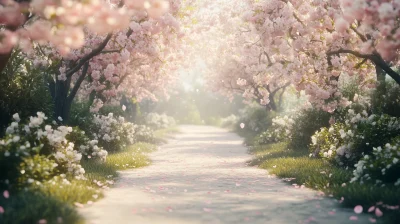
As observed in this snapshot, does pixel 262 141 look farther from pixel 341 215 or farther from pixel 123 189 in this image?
pixel 341 215

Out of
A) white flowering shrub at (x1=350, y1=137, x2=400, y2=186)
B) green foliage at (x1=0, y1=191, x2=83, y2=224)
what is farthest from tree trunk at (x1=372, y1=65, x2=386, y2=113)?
green foliage at (x1=0, y1=191, x2=83, y2=224)

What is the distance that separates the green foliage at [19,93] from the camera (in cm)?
1148

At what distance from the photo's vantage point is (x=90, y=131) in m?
16.6

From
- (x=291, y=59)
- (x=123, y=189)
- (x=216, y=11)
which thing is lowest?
(x=123, y=189)

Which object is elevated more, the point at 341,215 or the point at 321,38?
the point at 321,38

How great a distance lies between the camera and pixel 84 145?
44.7 feet

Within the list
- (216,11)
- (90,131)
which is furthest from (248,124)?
(90,131)

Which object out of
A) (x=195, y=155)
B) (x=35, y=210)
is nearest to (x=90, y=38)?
(x=195, y=155)

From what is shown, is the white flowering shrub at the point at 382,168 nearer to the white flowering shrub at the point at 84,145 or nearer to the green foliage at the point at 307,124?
the white flowering shrub at the point at 84,145

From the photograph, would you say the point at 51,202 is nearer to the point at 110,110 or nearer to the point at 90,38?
the point at 90,38

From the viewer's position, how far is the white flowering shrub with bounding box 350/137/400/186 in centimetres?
794

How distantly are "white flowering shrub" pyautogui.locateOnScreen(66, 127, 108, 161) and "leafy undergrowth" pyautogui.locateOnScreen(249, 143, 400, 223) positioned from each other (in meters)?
5.07

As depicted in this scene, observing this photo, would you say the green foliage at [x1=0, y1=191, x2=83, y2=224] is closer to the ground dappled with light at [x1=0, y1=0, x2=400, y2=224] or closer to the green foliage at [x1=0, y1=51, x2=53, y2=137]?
the ground dappled with light at [x1=0, y1=0, x2=400, y2=224]

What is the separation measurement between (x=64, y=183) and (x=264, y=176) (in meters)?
5.71
